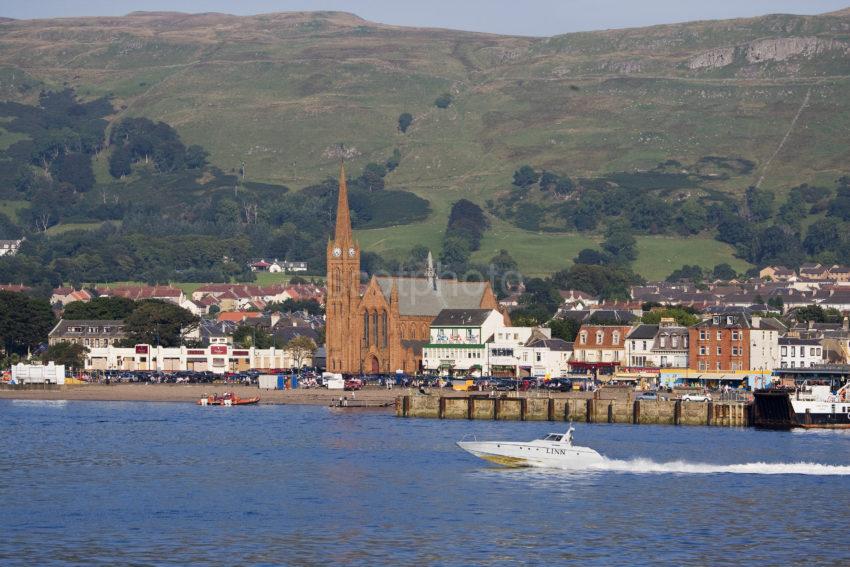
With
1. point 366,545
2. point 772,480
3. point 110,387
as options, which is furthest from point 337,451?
point 110,387

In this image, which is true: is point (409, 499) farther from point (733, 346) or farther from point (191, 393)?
point (733, 346)

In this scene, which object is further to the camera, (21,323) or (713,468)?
(21,323)

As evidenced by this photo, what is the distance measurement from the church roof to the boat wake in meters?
92.9

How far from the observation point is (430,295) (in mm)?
186750

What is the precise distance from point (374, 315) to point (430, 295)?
23.8ft

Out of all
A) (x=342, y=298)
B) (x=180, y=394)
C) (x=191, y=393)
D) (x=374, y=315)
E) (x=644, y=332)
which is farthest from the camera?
(x=342, y=298)

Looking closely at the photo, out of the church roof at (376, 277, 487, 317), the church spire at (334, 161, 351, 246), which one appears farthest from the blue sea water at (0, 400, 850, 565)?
the church spire at (334, 161, 351, 246)

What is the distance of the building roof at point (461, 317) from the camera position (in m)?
176

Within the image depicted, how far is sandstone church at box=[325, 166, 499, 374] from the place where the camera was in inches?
7136

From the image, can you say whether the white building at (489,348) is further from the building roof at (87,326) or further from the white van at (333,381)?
the building roof at (87,326)

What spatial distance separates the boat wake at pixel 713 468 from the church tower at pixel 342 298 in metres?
91.9

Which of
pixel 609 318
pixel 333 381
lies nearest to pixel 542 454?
pixel 333 381

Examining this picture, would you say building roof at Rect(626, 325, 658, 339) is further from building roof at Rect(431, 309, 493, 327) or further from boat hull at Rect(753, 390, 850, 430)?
boat hull at Rect(753, 390, 850, 430)

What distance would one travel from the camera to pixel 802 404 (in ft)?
381
